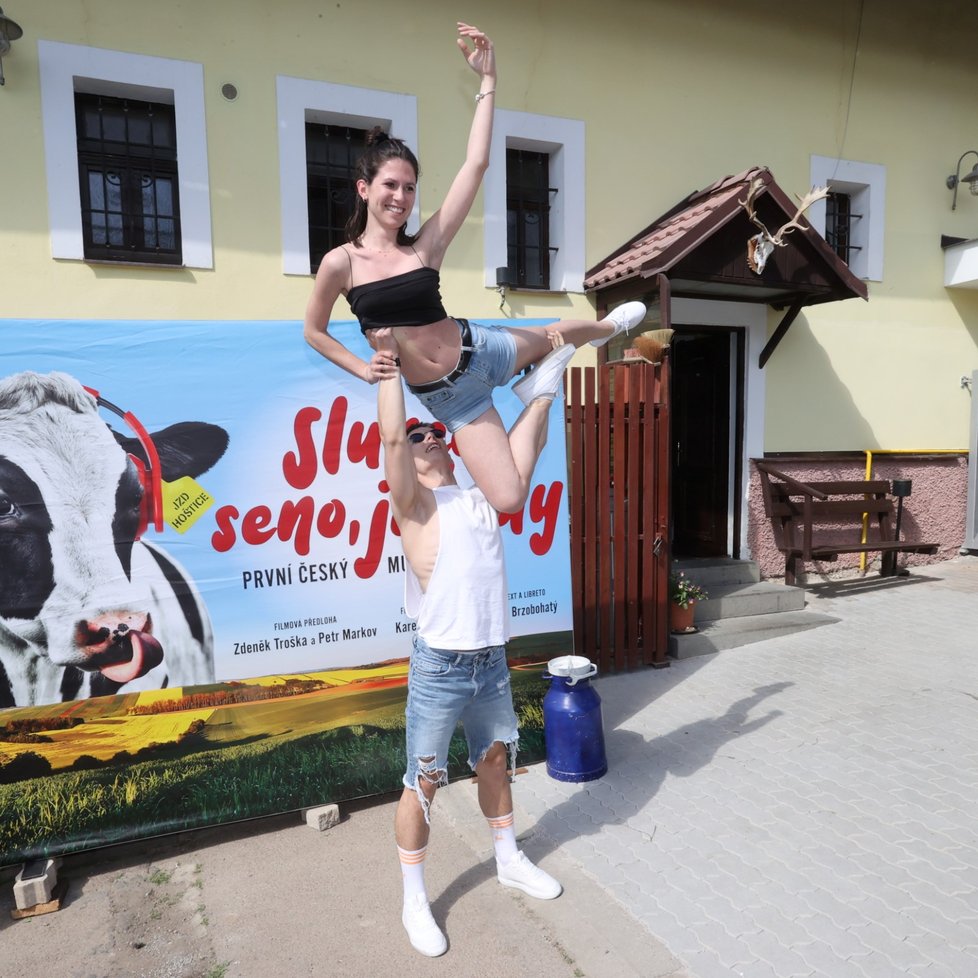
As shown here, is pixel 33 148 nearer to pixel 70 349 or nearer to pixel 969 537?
pixel 70 349

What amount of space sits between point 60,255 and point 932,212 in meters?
9.12

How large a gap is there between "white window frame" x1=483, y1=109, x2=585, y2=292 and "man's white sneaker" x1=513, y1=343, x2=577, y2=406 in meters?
4.09

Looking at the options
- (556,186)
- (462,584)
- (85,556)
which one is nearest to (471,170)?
(462,584)

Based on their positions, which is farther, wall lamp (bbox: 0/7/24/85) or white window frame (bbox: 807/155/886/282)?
white window frame (bbox: 807/155/886/282)

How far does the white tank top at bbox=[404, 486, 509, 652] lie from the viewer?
2529 millimetres

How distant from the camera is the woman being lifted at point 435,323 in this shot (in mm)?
2334

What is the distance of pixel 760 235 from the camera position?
6320 mm

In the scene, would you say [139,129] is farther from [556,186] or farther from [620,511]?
[620,511]

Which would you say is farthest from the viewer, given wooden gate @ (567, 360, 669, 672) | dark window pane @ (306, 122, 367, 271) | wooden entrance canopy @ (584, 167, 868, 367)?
dark window pane @ (306, 122, 367, 271)

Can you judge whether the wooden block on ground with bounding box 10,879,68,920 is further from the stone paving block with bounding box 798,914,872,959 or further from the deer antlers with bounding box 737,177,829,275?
the deer antlers with bounding box 737,177,829,275

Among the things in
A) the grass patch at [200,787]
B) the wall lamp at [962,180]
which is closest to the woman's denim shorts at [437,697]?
the grass patch at [200,787]

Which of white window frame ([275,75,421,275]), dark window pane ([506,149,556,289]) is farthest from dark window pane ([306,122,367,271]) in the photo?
dark window pane ([506,149,556,289])

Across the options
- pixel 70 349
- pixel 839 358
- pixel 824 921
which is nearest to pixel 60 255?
pixel 70 349

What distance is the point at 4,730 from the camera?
3010 mm
